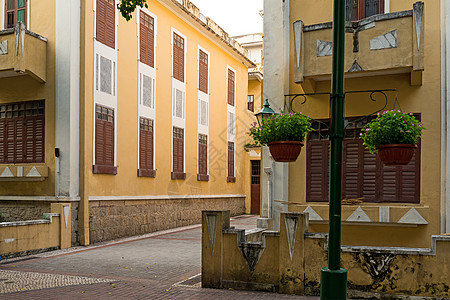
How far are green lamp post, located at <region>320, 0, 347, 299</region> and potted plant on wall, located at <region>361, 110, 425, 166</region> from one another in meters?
2.67

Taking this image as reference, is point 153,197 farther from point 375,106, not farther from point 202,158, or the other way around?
point 375,106

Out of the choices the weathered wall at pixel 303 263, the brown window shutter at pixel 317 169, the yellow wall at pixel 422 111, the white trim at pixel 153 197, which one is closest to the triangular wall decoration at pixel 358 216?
the yellow wall at pixel 422 111

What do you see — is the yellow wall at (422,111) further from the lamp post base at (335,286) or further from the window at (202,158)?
the window at (202,158)

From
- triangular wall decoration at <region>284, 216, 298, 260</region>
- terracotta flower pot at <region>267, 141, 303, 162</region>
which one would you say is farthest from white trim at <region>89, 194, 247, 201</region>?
terracotta flower pot at <region>267, 141, 303, 162</region>

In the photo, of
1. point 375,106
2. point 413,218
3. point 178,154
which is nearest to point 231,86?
point 178,154

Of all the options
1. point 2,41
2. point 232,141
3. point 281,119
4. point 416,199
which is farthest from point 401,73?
point 232,141

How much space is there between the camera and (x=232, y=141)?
27.5m

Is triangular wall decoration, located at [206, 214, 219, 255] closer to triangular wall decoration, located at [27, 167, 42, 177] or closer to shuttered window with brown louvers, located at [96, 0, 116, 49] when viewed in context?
triangular wall decoration, located at [27, 167, 42, 177]

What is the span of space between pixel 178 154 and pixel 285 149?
13564 mm

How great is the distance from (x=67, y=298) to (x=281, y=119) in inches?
188

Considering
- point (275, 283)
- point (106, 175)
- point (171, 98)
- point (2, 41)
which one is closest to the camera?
point (275, 283)

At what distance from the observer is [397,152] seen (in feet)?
24.8

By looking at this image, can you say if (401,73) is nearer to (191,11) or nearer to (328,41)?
(328,41)

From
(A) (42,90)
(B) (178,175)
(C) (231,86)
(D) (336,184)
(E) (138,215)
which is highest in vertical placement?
(C) (231,86)
